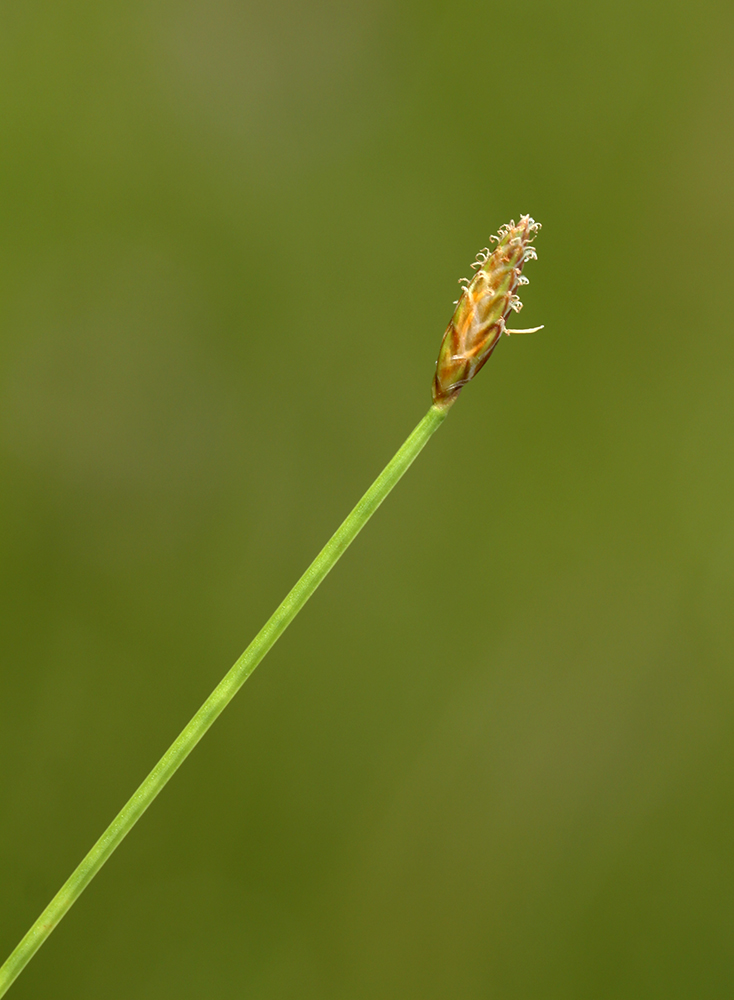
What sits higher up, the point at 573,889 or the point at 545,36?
the point at 545,36

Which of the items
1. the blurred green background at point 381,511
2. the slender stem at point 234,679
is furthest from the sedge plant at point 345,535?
the blurred green background at point 381,511

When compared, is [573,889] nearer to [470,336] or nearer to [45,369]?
[45,369]

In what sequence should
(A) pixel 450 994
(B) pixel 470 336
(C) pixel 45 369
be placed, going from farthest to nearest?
1. (A) pixel 450 994
2. (C) pixel 45 369
3. (B) pixel 470 336

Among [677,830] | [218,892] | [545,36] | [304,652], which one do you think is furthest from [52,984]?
[545,36]

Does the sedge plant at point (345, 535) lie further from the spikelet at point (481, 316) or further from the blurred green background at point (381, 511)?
the blurred green background at point (381, 511)

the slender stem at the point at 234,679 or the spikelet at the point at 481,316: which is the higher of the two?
the spikelet at the point at 481,316

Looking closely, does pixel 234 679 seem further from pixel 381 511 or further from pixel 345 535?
pixel 381 511
